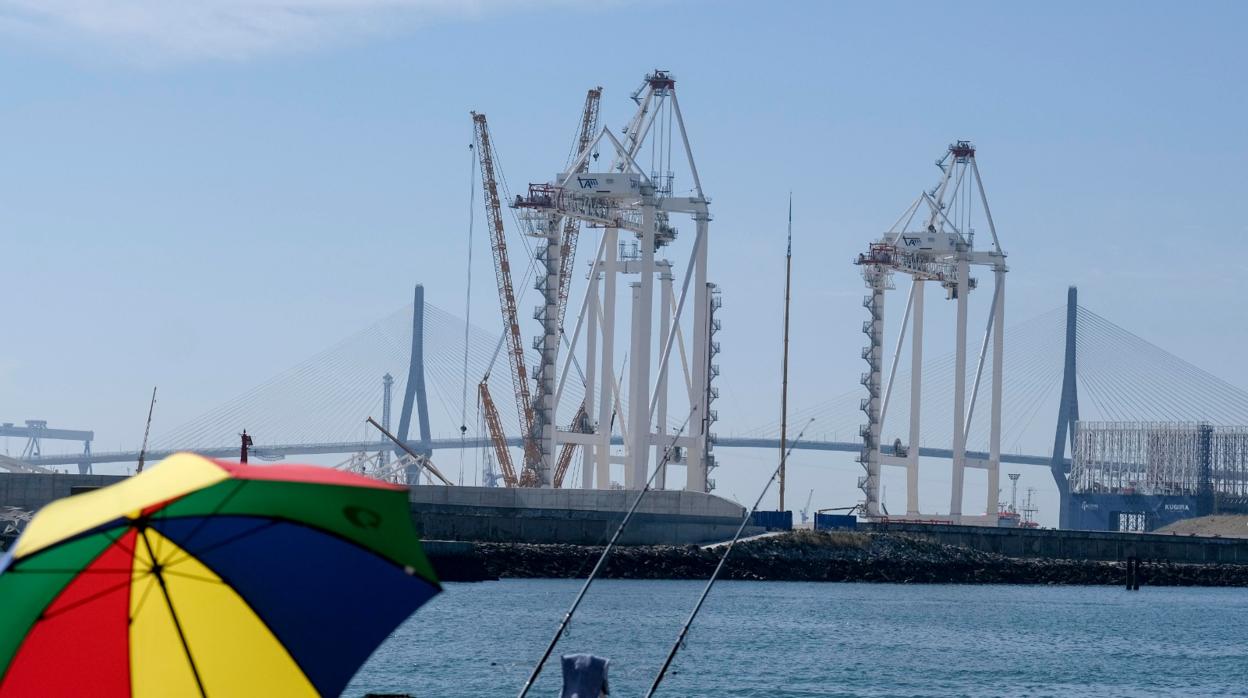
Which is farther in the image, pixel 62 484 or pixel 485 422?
pixel 485 422

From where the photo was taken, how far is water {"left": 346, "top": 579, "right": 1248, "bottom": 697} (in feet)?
122

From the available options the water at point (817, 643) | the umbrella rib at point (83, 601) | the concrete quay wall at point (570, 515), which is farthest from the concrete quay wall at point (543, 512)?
the umbrella rib at point (83, 601)

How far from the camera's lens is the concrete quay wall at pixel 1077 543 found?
3593 inches

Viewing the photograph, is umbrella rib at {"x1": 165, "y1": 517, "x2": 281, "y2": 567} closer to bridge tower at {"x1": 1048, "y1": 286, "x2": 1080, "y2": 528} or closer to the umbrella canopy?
the umbrella canopy

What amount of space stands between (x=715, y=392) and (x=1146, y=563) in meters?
24.5

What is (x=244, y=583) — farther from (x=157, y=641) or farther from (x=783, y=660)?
(x=783, y=660)

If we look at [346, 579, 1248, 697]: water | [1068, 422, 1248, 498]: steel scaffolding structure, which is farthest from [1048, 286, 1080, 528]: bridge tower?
A: [346, 579, 1248, 697]: water

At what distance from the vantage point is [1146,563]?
9519 centimetres

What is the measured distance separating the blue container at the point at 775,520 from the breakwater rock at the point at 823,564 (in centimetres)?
326

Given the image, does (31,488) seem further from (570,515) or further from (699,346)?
→ (699,346)

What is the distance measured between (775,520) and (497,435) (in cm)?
1920

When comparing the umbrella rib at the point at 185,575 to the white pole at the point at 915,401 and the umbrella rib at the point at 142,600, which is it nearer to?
the umbrella rib at the point at 142,600

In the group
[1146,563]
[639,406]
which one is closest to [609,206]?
[639,406]

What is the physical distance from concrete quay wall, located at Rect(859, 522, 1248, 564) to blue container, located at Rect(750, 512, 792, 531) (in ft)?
13.8
